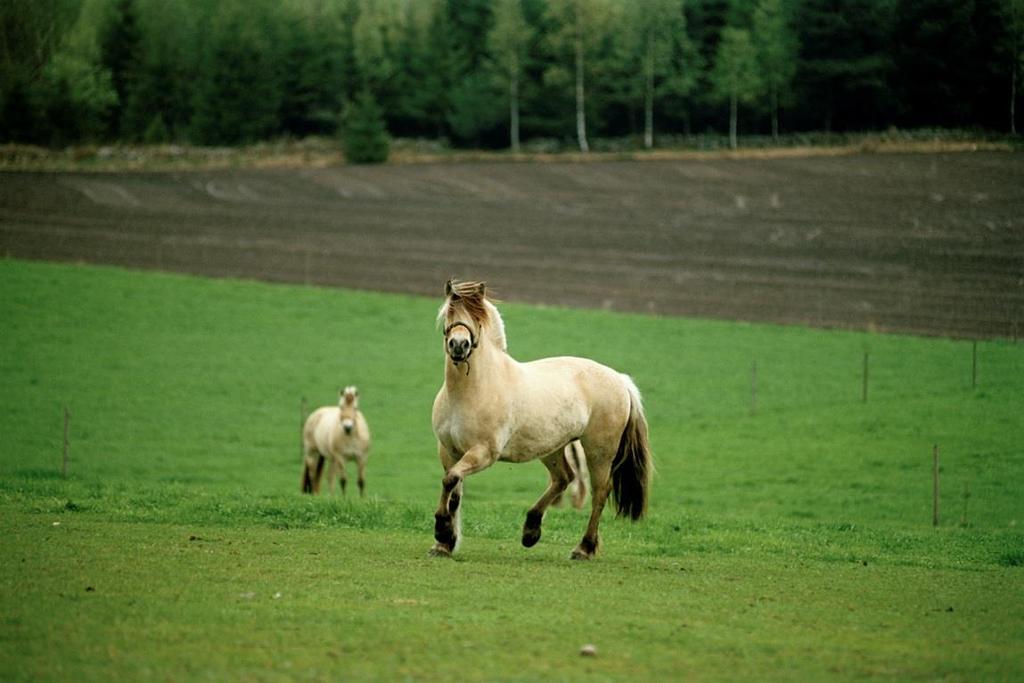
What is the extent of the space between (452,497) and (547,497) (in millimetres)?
1460

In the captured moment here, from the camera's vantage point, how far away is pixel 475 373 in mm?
12000

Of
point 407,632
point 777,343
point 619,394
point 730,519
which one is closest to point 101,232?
point 777,343

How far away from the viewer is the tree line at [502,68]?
44625 millimetres

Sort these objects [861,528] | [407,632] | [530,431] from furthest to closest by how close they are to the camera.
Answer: [861,528]
[530,431]
[407,632]

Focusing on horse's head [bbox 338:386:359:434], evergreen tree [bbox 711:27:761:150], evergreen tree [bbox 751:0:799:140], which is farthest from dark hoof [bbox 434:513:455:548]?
evergreen tree [bbox 711:27:761:150]

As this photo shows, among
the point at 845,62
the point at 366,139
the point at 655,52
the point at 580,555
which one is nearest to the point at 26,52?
the point at 366,139

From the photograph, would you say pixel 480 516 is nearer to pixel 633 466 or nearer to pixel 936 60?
pixel 633 466

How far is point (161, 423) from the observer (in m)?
32.4

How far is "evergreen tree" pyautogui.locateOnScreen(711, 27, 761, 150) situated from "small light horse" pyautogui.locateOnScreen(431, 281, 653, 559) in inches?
2078

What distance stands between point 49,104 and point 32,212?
16.3ft

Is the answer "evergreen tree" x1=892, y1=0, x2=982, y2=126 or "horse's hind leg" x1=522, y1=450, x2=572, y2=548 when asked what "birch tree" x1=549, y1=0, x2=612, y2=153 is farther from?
→ "horse's hind leg" x1=522, y1=450, x2=572, y2=548

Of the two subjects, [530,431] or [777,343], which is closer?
[530,431]

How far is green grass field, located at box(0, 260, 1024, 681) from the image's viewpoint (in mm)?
8133

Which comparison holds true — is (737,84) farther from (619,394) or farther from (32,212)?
(619,394)
